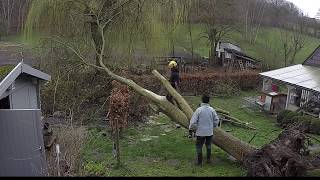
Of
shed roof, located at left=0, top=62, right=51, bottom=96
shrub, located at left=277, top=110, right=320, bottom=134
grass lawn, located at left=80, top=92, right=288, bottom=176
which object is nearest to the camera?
shed roof, located at left=0, top=62, right=51, bottom=96

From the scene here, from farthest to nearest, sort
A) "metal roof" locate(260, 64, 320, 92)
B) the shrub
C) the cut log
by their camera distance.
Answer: "metal roof" locate(260, 64, 320, 92) < the shrub < the cut log

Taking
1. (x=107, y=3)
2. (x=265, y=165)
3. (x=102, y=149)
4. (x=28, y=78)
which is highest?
(x=107, y=3)

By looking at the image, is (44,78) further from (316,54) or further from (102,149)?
(316,54)

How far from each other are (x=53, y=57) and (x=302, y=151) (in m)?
10.7

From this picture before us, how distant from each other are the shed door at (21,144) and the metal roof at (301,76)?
37.1ft

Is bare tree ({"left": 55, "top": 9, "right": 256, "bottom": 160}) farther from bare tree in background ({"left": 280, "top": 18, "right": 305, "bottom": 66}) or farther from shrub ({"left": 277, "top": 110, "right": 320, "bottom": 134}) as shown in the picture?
bare tree in background ({"left": 280, "top": 18, "right": 305, "bottom": 66})

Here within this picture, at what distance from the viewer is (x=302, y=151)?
923 cm

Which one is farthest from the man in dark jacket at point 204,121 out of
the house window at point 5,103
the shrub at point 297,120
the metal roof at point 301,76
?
the metal roof at point 301,76

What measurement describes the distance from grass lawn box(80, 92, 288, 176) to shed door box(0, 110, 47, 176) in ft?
3.88

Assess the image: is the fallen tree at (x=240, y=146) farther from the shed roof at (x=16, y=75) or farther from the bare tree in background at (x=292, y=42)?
the bare tree in background at (x=292, y=42)

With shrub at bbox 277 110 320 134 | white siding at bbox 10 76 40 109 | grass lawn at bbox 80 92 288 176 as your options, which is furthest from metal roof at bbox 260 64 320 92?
white siding at bbox 10 76 40 109

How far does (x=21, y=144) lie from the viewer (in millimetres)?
7758

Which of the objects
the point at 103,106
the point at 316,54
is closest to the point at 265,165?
the point at 103,106

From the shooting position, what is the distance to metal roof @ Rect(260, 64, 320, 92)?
54.3 feet
